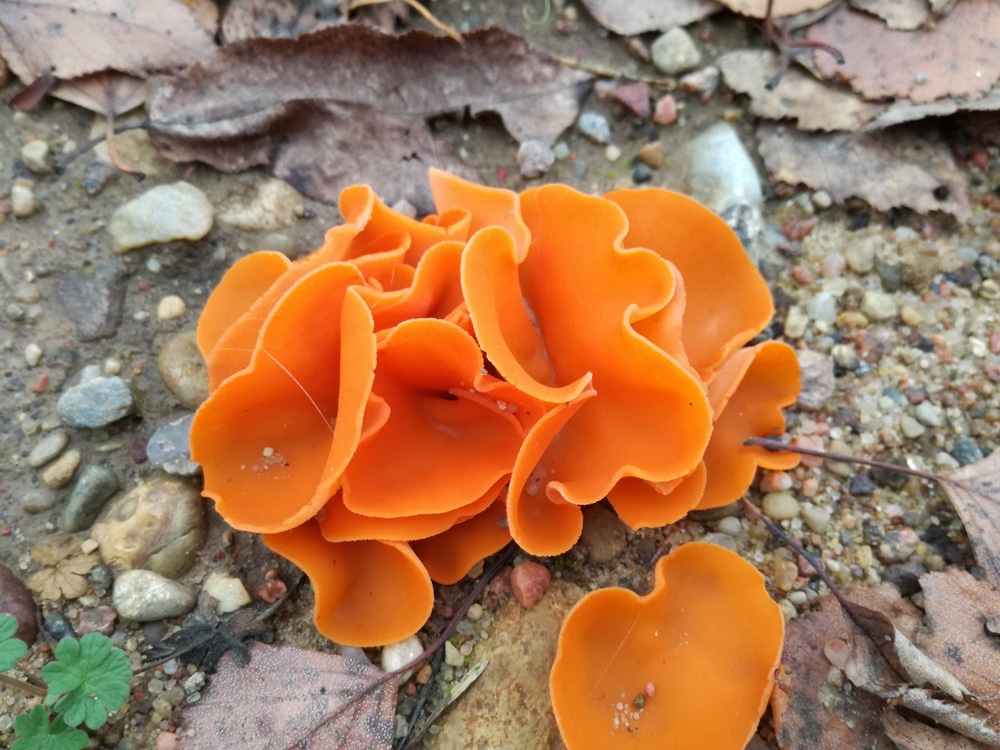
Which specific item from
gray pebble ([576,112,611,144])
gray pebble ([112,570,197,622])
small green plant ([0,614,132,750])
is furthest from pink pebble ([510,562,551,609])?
gray pebble ([576,112,611,144])

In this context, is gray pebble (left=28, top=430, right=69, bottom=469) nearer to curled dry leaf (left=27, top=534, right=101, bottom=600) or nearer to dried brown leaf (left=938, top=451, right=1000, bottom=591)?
curled dry leaf (left=27, top=534, right=101, bottom=600)

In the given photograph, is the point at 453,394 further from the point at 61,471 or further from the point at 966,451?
the point at 966,451

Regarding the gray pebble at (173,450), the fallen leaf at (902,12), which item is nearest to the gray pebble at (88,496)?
the gray pebble at (173,450)

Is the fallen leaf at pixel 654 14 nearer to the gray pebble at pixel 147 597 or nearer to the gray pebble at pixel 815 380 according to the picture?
the gray pebble at pixel 815 380

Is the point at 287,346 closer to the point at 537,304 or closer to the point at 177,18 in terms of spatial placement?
the point at 537,304

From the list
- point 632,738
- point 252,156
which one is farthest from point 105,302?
point 632,738

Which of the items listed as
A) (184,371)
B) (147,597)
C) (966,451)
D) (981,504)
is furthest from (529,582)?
(966,451)
